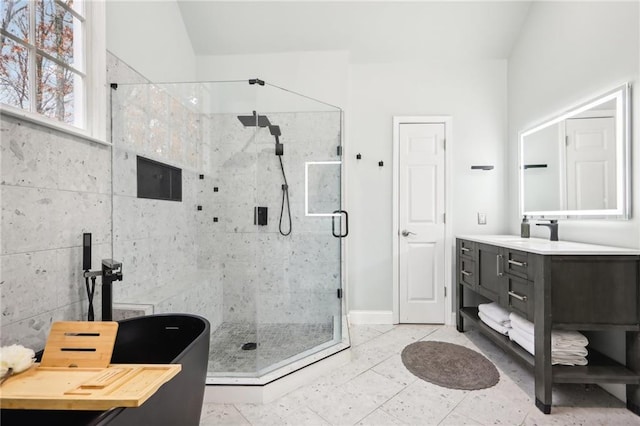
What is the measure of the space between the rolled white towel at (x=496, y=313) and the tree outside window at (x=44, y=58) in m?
3.06

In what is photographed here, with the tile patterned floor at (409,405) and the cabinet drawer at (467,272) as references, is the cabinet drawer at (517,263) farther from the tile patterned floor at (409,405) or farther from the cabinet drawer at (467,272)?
the tile patterned floor at (409,405)

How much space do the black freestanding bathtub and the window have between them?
1.12 m

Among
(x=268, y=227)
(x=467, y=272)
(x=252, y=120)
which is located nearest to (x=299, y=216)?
(x=268, y=227)

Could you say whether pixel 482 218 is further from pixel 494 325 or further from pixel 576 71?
pixel 576 71

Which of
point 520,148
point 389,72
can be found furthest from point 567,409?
point 389,72

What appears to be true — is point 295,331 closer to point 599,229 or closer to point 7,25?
point 599,229

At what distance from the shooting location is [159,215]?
2186 mm

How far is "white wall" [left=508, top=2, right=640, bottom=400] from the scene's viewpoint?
1.66m

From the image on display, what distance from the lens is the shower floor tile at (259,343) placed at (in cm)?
185

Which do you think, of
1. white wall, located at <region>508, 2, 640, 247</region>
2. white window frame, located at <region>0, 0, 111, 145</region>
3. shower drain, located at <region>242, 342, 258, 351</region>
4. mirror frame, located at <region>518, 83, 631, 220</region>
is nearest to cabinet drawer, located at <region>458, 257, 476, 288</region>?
white wall, located at <region>508, 2, 640, 247</region>

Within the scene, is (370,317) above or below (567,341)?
below

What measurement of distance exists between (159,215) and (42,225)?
888 mm

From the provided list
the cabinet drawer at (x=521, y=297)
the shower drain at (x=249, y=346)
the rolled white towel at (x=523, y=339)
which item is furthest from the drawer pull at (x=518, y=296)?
the shower drain at (x=249, y=346)

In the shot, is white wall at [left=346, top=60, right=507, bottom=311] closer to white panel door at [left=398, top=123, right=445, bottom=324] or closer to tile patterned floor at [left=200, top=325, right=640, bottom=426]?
white panel door at [left=398, top=123, right=445, bottom=324]
